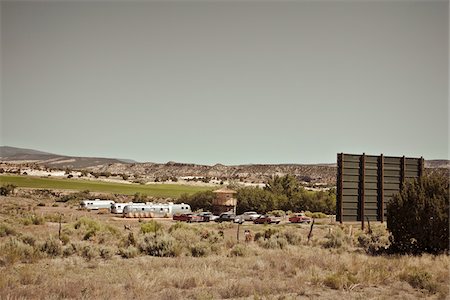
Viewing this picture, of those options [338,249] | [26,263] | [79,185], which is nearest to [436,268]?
[338,249]

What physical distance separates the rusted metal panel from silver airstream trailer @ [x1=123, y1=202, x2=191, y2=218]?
32.7 m

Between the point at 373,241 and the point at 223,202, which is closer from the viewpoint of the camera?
the point at 373,241

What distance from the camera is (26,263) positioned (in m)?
17.1

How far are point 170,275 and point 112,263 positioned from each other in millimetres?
4568

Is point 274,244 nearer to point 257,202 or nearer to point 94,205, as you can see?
point 257,202

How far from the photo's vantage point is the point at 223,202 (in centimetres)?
5875

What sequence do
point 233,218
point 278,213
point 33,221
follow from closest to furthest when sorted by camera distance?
point 33,221 → point 233,218 → point 278,213

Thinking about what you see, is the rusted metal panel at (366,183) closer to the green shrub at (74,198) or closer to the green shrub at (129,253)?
the green shrub at (129,253)

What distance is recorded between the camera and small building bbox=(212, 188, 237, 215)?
5822 centimetres

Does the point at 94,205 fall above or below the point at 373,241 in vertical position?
below

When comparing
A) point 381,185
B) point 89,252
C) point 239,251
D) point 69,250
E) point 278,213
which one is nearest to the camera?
point 89,252

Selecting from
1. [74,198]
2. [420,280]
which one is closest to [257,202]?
[74,198]

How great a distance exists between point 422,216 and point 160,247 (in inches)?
456

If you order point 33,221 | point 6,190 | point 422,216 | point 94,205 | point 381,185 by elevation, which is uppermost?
point 381,185
